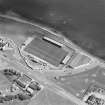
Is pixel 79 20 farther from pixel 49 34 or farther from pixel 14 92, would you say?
pixel 14 92

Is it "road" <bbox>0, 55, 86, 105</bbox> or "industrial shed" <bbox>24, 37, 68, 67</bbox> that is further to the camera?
"industrial shed" <bbox>24, 37, 68, 67</bbox>

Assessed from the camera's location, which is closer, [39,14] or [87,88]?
[87,88]

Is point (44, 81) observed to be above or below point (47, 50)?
below

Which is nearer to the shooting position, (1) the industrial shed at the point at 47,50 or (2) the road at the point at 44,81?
(2) the road at the point at 44,81

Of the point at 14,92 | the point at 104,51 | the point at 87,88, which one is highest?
the point at 104,51

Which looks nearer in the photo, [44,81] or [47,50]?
[44,81]

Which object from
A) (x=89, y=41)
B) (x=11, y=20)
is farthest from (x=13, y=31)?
(x=89, y=41)

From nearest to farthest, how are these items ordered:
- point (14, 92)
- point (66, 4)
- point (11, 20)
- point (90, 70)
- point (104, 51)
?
1. point (14, 92)
2. point (90, 70)
3. point (104, 51)
4. point (11, 20)
5. point (66, 4)

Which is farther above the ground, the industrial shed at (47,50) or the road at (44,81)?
the industrial shed at (47,50)

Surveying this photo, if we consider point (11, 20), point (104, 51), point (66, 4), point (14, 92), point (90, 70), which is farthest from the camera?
point (66, 4)

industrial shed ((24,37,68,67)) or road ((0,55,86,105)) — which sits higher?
industrial shed ((24,37,68,67))

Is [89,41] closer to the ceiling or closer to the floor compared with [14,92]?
closer to the ceiling
